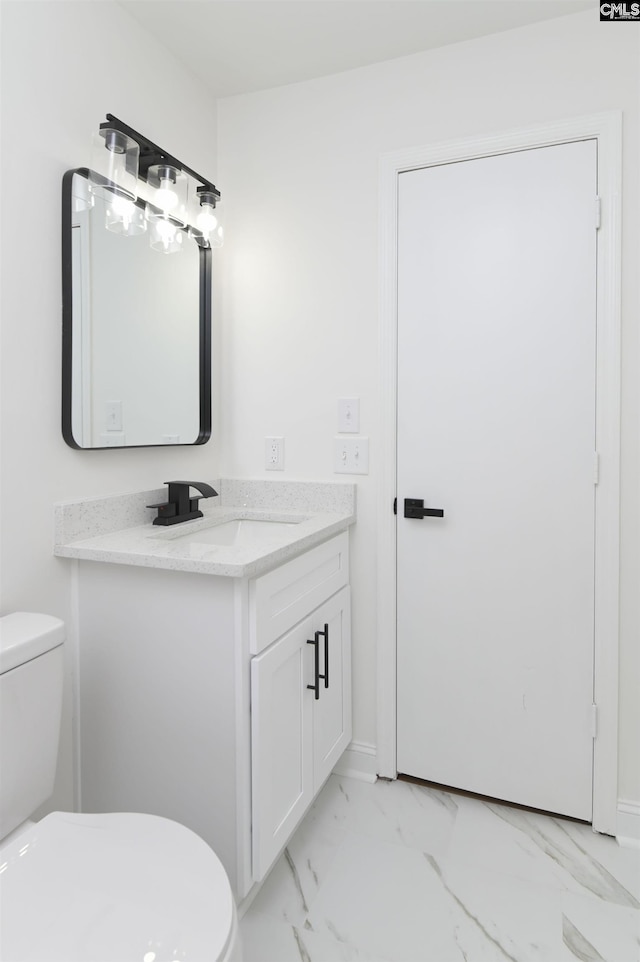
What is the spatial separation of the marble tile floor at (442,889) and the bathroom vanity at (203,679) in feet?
0.56

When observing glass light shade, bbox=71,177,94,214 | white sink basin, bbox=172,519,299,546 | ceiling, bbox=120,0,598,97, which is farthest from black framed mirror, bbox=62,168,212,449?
ceiling, bbox=120,0,598,97

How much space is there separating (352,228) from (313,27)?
0.57 meters

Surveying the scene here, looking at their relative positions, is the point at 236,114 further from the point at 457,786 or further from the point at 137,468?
the point at 457,786

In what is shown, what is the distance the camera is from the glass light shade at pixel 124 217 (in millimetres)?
1581

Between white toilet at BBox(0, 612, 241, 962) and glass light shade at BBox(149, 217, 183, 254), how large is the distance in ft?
3.68

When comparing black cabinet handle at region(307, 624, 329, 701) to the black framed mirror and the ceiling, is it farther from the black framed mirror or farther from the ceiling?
the ceiling

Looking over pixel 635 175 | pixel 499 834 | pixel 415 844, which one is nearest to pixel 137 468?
pixel 415 844

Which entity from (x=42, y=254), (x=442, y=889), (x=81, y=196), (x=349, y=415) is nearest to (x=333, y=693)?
(x=442, y=889)

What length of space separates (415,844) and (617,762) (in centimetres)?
64

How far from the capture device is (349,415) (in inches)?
78.7

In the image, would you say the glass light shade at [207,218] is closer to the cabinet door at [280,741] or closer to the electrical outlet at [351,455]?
the electrical outlet at [351,455]

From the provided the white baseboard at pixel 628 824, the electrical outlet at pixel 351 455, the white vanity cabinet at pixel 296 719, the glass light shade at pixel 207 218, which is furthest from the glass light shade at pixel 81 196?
the white baseboard at pixel 628 824

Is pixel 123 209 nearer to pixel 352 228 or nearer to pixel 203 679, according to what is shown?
pixel 352 228

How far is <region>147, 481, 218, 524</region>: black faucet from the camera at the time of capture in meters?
1.75
